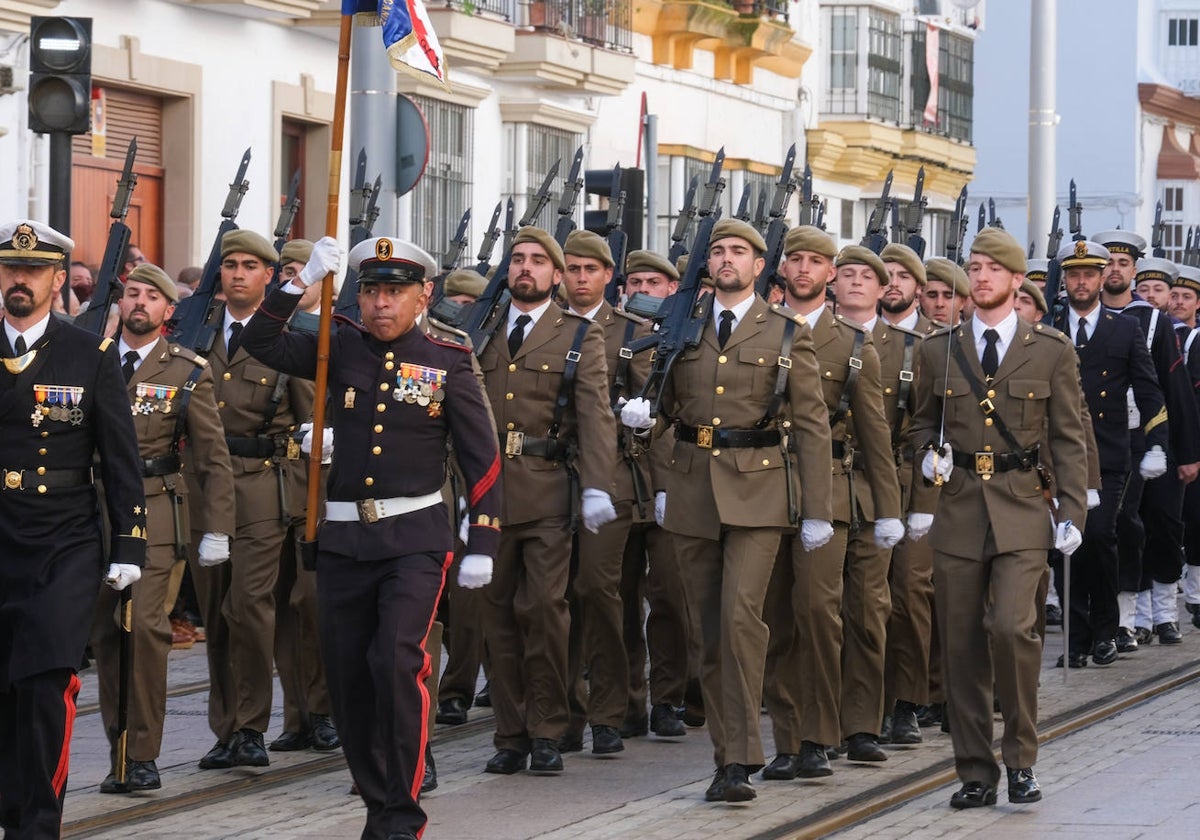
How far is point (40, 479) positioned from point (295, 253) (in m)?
3.39

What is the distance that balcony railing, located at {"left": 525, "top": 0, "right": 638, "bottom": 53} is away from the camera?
92.0 ft

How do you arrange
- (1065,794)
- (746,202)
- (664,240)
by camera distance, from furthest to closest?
(664,240) < (746,202) < (1065,794)

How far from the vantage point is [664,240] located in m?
31.8

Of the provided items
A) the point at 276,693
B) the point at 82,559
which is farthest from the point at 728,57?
the point at 82,559

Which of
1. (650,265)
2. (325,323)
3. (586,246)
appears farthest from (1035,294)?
(325,323)

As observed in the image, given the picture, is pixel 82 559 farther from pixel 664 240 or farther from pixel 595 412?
pixel 664 240

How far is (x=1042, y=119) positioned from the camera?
2381 centimetres

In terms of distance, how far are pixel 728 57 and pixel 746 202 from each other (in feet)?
66.3

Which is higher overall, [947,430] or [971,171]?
[971,171]

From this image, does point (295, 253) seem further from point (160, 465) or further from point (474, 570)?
point (474, 570)

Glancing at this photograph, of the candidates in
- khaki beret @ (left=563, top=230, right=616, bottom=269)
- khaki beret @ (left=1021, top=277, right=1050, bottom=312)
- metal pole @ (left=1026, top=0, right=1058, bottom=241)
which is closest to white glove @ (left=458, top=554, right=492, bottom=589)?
khaki beret @ (left=563, top=230, right=616, bottom=269)

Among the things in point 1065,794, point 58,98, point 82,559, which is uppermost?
point 58,98

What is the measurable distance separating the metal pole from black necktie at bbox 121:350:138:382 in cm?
1377

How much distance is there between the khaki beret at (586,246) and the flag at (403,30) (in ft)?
7.89
